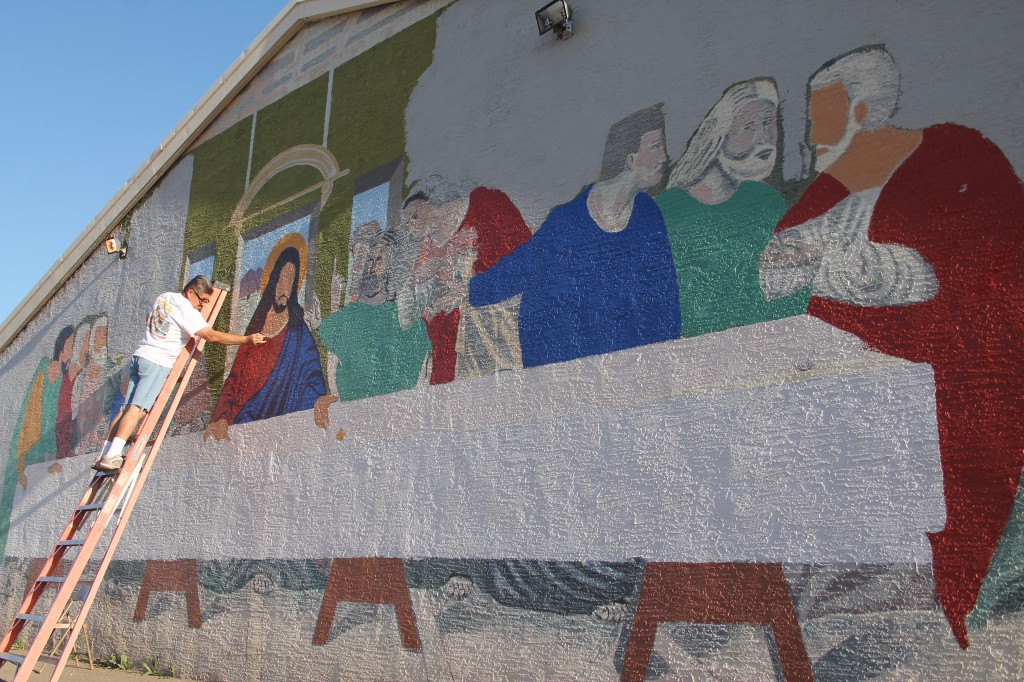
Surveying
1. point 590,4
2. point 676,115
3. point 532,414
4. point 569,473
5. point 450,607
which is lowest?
point 450,607

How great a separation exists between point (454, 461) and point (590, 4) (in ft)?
9.55

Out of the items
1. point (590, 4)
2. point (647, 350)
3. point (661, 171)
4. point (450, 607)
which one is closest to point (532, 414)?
point (647, 350)

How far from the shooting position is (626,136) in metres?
4.57

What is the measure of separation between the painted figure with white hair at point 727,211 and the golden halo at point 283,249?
3.07 metres

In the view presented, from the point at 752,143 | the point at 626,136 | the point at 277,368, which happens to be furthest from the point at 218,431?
the point at 752,143

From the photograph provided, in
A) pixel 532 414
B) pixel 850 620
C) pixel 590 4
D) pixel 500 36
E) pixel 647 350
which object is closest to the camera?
pixel 850 620

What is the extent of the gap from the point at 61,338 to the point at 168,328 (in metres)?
3.32

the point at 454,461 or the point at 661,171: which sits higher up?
the point at 661,171

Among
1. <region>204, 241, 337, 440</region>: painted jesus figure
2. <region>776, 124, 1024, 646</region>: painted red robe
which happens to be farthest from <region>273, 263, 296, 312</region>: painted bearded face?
<region>776, 124, 1024, 646</region>: painted red robe

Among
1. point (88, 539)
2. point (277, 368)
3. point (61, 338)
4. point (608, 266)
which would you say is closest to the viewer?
point (608, 266)

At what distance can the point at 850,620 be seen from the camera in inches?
134

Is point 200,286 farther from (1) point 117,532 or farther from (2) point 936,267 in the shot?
(2) point 936,267

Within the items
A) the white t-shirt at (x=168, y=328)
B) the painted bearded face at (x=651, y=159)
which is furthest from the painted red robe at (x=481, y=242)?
the white t-shirt at (x=168, y=328)

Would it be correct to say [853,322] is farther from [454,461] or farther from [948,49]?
[454,461]
